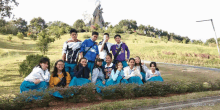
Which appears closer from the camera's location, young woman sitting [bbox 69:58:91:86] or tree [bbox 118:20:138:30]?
young woman sitting [bbox 69:58:91:86]

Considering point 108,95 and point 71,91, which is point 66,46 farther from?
point 108,95

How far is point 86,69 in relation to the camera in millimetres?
5676

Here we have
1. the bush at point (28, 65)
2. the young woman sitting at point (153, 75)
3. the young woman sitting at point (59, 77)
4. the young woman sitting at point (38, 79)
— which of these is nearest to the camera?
the young woman sitting at point (38, 79)

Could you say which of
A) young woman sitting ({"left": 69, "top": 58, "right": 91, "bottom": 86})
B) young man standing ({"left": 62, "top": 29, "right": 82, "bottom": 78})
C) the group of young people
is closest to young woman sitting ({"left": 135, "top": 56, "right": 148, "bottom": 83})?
the group of young people

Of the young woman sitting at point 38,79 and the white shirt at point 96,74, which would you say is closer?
the young woman sitting at point 38,79

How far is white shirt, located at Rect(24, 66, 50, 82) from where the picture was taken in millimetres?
4879

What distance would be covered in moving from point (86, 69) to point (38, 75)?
4.89 feet

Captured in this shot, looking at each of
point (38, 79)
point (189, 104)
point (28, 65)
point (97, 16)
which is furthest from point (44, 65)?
point (97, 16)

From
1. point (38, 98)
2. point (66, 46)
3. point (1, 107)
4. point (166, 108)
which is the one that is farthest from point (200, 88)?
point (1, 107)

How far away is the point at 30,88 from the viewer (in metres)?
4.89

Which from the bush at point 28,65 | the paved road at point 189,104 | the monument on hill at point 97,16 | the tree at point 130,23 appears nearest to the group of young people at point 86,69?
the paved road at point 189,104

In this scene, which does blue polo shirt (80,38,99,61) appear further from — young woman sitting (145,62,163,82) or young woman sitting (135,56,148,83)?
young woman sitting (145,62,163,82)

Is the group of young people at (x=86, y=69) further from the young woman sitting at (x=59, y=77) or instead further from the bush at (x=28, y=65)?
the bush at (x=28, y=65)

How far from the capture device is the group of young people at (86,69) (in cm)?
511
